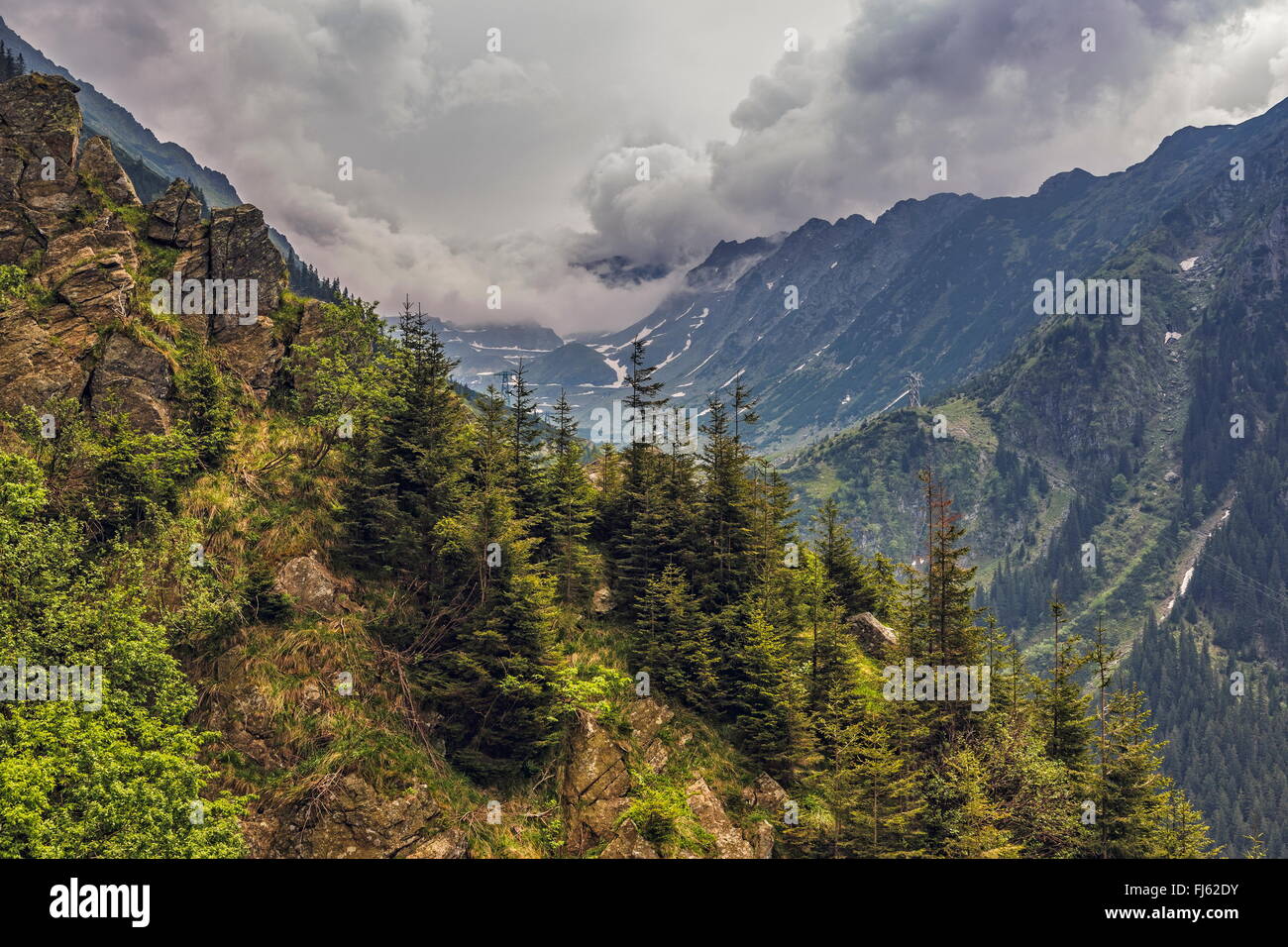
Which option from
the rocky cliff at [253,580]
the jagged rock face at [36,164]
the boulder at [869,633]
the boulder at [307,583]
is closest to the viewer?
the rocky cliff at [253,580]

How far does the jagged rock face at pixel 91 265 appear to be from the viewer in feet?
94.9

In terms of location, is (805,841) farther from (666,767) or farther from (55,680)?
(55,680)

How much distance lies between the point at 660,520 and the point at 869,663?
58.0 feet

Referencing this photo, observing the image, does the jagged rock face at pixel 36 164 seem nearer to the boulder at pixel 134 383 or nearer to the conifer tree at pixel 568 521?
the boulder at pixel 134 383

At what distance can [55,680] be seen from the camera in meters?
19.4

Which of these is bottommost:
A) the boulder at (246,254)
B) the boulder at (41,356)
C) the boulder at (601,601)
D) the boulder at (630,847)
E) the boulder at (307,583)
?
the boulder at (630,847)

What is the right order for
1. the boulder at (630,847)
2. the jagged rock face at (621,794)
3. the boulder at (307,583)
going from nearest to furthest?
the boulder at (630,847)
the jagged rock face at (621,794)
the boulder at (307,583)

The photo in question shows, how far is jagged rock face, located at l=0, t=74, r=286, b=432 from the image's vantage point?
94.9 feet

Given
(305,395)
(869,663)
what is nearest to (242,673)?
(305,395)

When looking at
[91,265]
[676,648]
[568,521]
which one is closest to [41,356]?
[91,265]

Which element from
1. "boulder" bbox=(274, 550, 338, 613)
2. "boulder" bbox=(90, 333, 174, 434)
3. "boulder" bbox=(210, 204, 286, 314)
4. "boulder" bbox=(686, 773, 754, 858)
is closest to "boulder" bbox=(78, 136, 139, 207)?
"boulder" bbox=(210, 204, 286, 314)

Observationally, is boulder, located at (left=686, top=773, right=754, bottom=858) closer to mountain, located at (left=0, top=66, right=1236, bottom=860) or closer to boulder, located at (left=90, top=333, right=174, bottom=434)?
mountain, located at (left=0, top=66, right=1236, bottom=860)

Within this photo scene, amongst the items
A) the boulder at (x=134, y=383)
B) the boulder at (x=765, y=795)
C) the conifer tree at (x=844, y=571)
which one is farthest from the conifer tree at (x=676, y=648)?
the boulder at (x=134, y=383)
